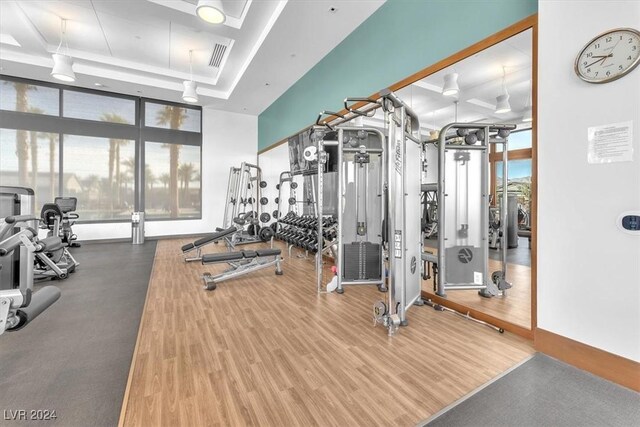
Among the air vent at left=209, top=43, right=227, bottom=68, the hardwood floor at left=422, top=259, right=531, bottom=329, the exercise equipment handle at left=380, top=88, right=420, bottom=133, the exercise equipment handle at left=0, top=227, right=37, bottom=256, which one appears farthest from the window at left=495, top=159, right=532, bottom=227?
the air vent at left=209, top=43, right=227, bottom=68

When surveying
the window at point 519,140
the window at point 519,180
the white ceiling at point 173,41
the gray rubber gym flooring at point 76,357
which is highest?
the white ceiling at point 173,41

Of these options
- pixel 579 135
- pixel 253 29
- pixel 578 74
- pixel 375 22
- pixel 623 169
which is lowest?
pixel 623 169

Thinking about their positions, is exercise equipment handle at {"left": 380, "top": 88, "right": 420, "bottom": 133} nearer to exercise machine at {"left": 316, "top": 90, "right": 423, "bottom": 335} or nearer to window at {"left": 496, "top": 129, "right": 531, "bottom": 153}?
exercise machine at {"left": 316, "top": 90, "right": 423, "bottom": 335}

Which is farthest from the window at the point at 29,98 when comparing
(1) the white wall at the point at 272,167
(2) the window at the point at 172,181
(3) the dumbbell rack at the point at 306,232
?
(3) the dumbbell rack at the point at 306,232

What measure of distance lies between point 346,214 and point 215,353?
7.37 feet

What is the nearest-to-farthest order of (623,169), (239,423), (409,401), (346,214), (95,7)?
(239,423)
(409,401)
(623,169)
(346,214)
(95,7)

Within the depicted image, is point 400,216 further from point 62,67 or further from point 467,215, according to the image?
point 62,67

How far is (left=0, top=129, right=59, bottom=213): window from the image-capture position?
20.3 ft

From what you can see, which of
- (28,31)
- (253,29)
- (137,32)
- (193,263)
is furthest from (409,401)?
(28,31)

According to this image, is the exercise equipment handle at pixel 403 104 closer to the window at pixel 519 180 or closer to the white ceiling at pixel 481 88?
the white ceiling at pixel 481 88

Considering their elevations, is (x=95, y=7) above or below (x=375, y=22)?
above

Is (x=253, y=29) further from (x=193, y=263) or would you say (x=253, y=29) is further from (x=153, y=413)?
(x=153, y=413)

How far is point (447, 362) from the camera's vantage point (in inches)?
78.5

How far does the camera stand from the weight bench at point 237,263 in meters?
3.70
